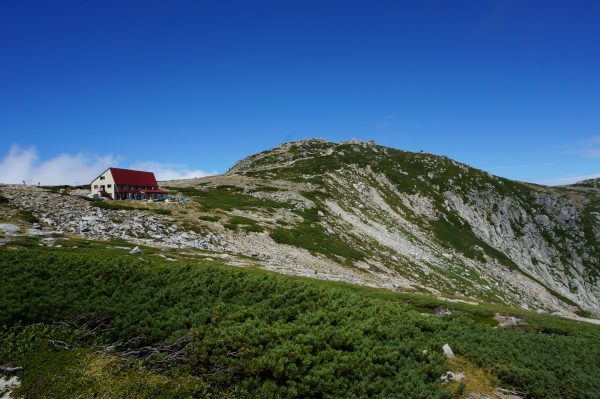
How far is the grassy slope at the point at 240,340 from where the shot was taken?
47.0ft

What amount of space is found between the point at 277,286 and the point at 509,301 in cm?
6869

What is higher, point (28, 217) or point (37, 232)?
point (28, 217)

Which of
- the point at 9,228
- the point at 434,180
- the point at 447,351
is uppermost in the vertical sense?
the point at 434,180

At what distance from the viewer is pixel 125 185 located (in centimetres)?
7412

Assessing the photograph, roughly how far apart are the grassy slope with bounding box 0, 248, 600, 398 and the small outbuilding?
164ft

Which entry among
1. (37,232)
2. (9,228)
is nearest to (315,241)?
(37,232)

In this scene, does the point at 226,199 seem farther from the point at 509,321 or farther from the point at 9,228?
the point at 509,321

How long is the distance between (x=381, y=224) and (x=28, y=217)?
222 ft

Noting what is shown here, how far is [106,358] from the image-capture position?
49.3ft

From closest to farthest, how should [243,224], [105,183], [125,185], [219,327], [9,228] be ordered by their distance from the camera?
[219,327] < [9,228] < [243,224] < [105,183] < [125,185]

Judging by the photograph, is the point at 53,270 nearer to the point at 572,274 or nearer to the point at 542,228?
the point at 572,274

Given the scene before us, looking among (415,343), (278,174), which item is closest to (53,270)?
(415,343)

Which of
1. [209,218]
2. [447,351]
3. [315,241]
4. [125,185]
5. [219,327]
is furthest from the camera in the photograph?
[125,185]

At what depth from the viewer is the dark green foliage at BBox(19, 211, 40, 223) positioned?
1663 inches
